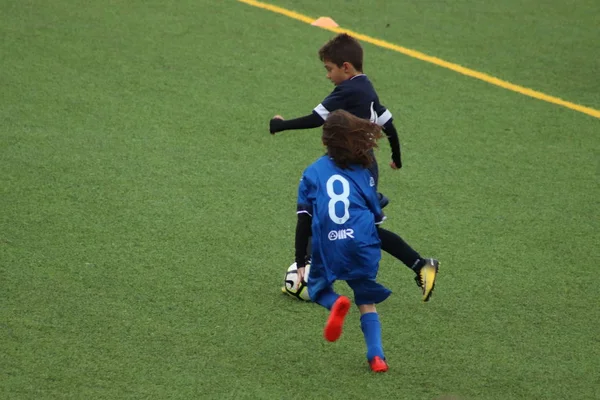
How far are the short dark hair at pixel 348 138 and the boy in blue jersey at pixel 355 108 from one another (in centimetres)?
40

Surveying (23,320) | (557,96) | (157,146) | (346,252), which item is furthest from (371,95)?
(557,96)

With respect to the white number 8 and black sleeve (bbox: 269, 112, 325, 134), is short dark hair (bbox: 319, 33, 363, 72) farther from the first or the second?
the white number 8

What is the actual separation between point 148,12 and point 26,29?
120 centimetres

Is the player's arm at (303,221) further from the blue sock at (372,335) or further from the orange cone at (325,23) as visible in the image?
the orange cone at (325,23)

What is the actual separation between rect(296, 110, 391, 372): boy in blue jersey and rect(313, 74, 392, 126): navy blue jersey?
0.47 meters

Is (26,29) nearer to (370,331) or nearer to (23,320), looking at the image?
(23,320)

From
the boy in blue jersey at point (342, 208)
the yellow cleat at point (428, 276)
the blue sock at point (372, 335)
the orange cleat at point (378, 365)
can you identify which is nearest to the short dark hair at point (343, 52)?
the boy in blue jersey at point (342, 208)

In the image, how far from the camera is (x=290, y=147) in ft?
24.0

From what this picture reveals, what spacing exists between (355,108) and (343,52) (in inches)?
11.2

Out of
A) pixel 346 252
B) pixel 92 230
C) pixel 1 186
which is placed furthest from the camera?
pixel 1 186

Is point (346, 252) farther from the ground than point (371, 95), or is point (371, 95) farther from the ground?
point (371, 95)

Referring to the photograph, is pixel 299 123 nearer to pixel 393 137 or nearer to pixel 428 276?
pixel 393 137

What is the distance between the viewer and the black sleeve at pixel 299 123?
16.4ft

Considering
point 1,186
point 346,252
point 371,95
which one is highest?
point 371,95
